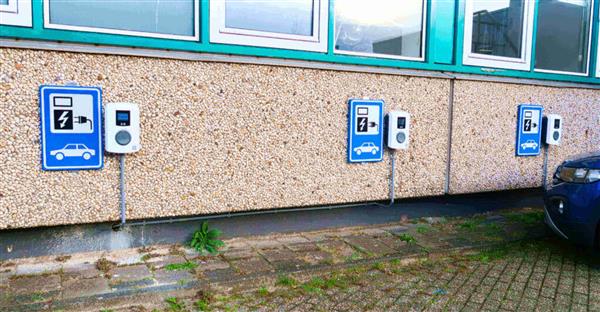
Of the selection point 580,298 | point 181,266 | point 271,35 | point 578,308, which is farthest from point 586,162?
point 181,266

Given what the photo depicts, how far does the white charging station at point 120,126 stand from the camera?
4234 millimetres

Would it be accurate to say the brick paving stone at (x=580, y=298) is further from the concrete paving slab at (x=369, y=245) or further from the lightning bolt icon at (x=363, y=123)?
the lightning bolt icon at (x=363, y=123)

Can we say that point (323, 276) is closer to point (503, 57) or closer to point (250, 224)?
point (250, 224)

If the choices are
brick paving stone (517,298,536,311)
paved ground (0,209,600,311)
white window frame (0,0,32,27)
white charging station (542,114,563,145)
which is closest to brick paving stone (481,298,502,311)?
paved ground (0,209,600,311)

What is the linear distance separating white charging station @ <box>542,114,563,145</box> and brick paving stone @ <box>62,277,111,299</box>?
19.1ft

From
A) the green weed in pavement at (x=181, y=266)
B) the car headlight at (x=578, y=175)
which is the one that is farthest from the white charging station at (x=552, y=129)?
the green weed in pavement at (x=181, y=266)

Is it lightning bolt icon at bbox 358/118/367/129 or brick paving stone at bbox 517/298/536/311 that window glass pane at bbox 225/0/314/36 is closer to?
lightning bolt icon at bbox 358/118/367/129

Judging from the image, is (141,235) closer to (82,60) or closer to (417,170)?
(82,60)

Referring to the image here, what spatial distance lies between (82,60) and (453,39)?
4.21 meters

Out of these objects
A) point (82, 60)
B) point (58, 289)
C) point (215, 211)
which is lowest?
point (58, 289)

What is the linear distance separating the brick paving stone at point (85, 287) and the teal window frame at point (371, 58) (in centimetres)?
195

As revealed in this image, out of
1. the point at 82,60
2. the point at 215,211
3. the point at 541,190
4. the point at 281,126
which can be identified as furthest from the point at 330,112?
the point at 541,190

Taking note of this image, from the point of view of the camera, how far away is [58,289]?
3.70 m

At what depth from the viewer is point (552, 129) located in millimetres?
6820
